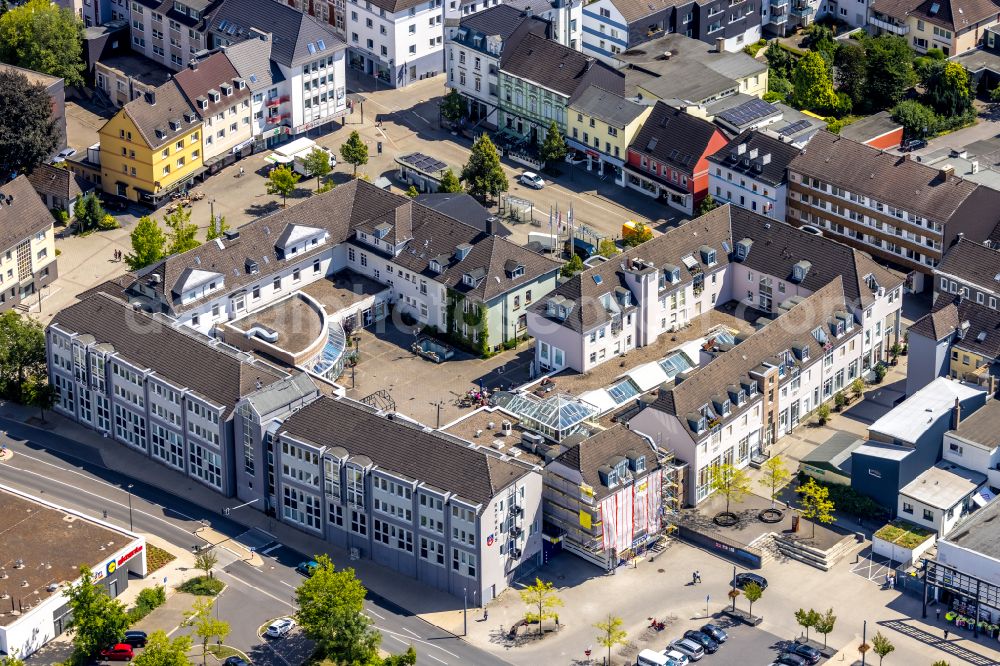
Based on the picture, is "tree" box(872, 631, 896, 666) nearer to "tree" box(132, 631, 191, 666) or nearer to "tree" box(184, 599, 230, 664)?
"tree" box(184, 599, 230, 664)

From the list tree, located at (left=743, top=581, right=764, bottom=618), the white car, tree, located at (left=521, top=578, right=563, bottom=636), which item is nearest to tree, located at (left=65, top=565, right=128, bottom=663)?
the white car

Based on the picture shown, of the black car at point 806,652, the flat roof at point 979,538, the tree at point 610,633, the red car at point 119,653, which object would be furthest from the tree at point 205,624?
the flat roof at point 979,538

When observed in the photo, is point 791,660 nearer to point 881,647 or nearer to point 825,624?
point 825,624

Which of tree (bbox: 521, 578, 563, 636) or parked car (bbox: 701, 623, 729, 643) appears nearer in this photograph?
parked car (bbox: 701, 623, 729, 643)

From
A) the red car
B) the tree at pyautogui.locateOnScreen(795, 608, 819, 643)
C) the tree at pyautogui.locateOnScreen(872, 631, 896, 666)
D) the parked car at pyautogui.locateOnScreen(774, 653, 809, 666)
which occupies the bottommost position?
the red car

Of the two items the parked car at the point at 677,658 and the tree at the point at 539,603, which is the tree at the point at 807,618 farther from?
the tree at the point at 539,603

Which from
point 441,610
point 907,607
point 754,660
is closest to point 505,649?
point 441,610
